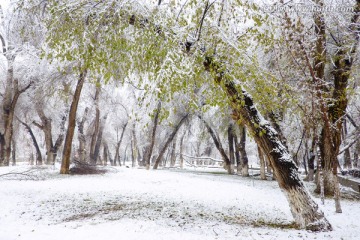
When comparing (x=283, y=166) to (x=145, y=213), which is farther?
(x=145, y=213)

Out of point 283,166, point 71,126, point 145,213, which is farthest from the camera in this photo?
point 71,126

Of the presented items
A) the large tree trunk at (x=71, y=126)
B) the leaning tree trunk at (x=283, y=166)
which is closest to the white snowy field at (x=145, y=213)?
the leaning tree trunk at (x=283, y=166)

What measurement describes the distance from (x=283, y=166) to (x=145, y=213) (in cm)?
339

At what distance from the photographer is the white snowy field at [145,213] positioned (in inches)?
205

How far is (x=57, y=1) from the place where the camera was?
Answer: 5.61 m

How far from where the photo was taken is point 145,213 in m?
6.71

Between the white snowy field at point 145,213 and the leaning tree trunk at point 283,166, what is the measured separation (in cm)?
32

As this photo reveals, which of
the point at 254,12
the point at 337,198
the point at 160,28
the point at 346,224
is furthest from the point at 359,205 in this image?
the point at 160,28

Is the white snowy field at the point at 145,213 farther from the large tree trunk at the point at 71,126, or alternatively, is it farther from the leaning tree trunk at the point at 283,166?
the large tree trunk at the point at 71,126

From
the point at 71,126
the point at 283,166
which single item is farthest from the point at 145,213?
the point at 71,126

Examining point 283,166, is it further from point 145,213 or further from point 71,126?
point 71,126

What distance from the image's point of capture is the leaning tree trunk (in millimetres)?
5867

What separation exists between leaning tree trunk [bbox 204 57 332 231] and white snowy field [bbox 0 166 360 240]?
0.32 metres

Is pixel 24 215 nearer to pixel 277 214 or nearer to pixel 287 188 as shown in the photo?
pixel 287 188
